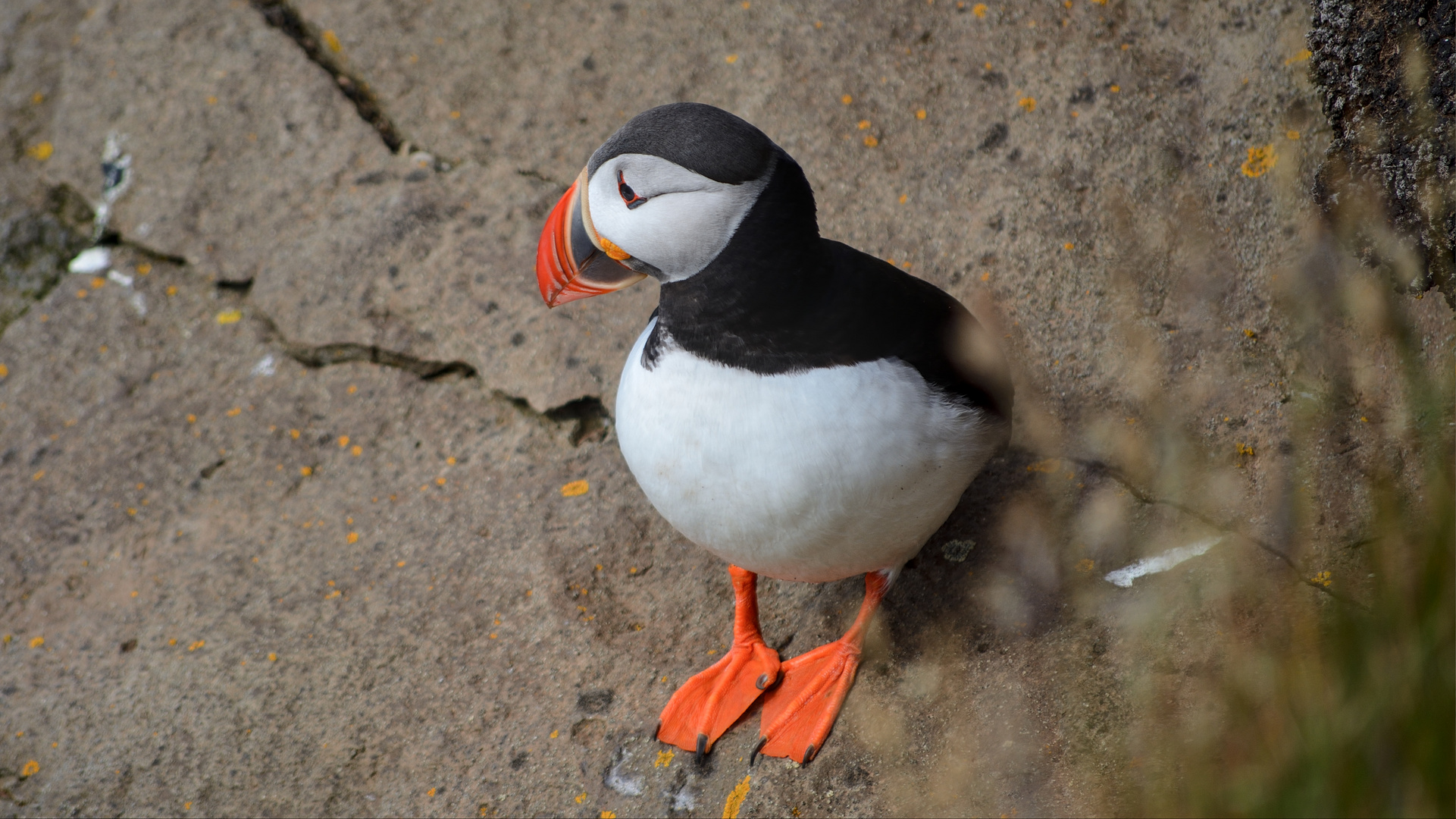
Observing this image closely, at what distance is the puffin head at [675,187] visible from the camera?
5.80 feet

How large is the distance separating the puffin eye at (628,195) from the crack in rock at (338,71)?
2009 millimetres

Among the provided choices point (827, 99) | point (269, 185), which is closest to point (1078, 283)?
point (827, 99)

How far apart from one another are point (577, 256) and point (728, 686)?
109cm

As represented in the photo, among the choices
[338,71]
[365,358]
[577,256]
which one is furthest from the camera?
[338,71]

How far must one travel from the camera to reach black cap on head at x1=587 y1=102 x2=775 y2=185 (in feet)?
5.76

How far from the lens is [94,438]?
3.28 metres

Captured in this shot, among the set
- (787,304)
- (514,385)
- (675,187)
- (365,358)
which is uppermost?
(675,187)

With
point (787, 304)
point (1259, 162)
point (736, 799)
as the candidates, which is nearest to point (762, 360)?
point (787, 304)

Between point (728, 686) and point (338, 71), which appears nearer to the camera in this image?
point (728, 686)

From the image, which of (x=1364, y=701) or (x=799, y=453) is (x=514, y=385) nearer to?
(x=799, y=453)

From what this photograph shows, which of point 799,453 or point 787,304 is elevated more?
point 787,304

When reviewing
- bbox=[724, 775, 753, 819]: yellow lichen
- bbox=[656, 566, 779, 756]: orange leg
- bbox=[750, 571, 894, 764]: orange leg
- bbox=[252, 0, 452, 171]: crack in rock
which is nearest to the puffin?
bbox=[750, 571, 894, 764]: orange leg

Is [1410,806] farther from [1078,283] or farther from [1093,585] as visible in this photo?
[1078,283]

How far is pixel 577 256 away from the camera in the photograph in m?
1.99
